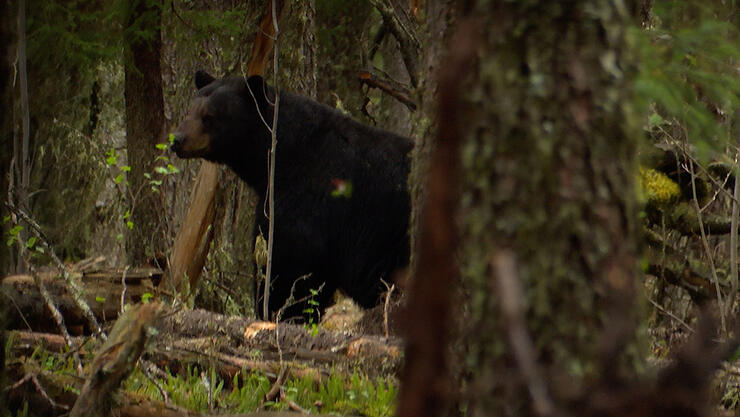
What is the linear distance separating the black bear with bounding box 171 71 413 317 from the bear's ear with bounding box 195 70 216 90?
177 mm

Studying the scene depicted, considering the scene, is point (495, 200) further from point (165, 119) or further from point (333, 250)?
point (165, 119)

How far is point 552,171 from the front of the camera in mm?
1830

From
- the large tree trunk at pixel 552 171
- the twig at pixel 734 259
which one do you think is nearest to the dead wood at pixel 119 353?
the large tree trunk at pixel 552 171

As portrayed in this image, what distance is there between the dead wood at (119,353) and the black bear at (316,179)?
433 cm

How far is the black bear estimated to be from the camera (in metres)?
7.33

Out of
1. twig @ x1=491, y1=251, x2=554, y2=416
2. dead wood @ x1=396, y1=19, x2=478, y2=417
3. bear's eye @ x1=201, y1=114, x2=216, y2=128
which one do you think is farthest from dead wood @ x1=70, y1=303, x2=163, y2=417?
bear's eye @ x1=201, y1=114, x2=216, y2=128

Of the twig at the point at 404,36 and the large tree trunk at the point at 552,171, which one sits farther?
the twig at the point at 404,36

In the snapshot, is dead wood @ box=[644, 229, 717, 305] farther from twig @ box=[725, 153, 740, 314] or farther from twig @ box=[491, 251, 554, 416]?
twig @ box=[491, 251, 554, 416]

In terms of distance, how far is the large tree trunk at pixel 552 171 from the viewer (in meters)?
1.83

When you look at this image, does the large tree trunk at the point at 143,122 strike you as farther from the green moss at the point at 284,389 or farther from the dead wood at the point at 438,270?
the dead wood at the point at 438,270

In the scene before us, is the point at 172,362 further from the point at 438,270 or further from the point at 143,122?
the point at 143,122

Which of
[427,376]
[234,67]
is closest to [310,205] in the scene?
[234,67]

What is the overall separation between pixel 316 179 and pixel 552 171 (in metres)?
5.68

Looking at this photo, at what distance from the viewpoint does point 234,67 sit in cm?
813
